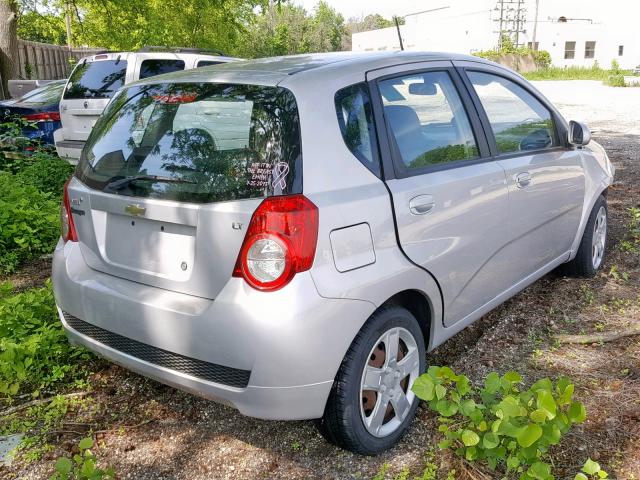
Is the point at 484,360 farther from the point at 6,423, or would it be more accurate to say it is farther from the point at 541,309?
the point at 6,423

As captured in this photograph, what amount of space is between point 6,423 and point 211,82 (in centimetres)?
201

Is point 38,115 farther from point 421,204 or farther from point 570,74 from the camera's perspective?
point 570,74

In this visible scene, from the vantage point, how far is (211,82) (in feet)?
9.41

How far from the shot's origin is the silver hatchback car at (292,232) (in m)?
2.46

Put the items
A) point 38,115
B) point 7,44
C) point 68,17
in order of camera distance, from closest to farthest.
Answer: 1. point 38,115
2. point 7,44
3. point 68,17

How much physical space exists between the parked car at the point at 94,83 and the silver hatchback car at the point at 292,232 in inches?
218

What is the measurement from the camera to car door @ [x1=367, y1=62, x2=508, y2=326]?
2.91 meters

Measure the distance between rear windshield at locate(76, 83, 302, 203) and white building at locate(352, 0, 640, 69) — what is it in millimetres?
50423

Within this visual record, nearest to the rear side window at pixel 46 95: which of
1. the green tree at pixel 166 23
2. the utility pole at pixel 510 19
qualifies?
the green tree at pixel 166 23

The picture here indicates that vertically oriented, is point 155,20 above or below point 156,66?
above

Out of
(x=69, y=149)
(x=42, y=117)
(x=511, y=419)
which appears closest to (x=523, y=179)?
(x=511, y=419)

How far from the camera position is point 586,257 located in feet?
16.0

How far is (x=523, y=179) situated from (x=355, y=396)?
1.80 meters

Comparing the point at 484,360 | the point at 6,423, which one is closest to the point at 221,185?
the point at 6,423
